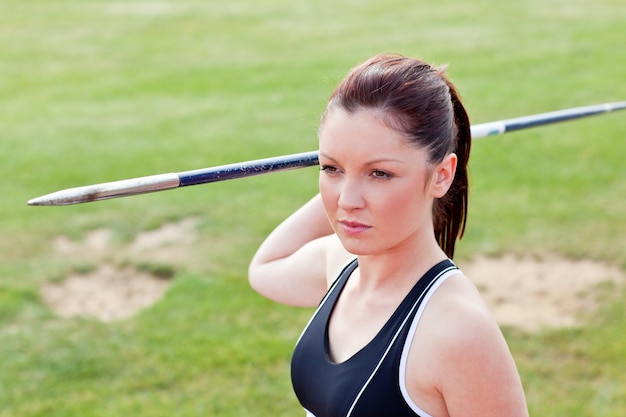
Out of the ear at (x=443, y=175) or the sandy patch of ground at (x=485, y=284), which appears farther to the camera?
the sandy patch of ground at (x=485, y=284)

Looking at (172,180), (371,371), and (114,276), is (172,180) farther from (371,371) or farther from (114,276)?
(114,276)

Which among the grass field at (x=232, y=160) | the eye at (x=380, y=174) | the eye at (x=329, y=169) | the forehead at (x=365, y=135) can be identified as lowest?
the grass field at (x=232, y=160)

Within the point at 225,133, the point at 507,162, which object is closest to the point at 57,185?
the point at 225,133

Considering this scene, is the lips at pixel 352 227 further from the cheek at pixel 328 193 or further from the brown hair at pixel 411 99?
the brown hair at pixel 411 99

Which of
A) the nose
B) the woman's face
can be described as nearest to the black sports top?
the woman's face

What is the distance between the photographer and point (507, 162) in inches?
305

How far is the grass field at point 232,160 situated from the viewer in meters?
4.66

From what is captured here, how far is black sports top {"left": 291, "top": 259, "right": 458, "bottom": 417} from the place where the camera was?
1924 mm

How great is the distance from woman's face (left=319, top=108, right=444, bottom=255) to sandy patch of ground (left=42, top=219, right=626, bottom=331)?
3.28m

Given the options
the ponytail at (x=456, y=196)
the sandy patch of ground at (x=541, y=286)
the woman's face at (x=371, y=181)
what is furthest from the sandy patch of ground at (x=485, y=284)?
the woman's face at (x=371, y=181)

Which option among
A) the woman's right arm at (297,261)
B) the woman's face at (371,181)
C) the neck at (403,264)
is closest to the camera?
the woman's face at (371,181)

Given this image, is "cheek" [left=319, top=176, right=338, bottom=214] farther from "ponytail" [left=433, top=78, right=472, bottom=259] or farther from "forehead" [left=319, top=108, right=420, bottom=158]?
"ponytail" [left=433, top=78, right=472, bottom=259]

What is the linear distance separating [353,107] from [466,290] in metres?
0.46

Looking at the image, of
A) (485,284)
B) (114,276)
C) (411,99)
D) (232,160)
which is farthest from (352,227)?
→ (232,160)
